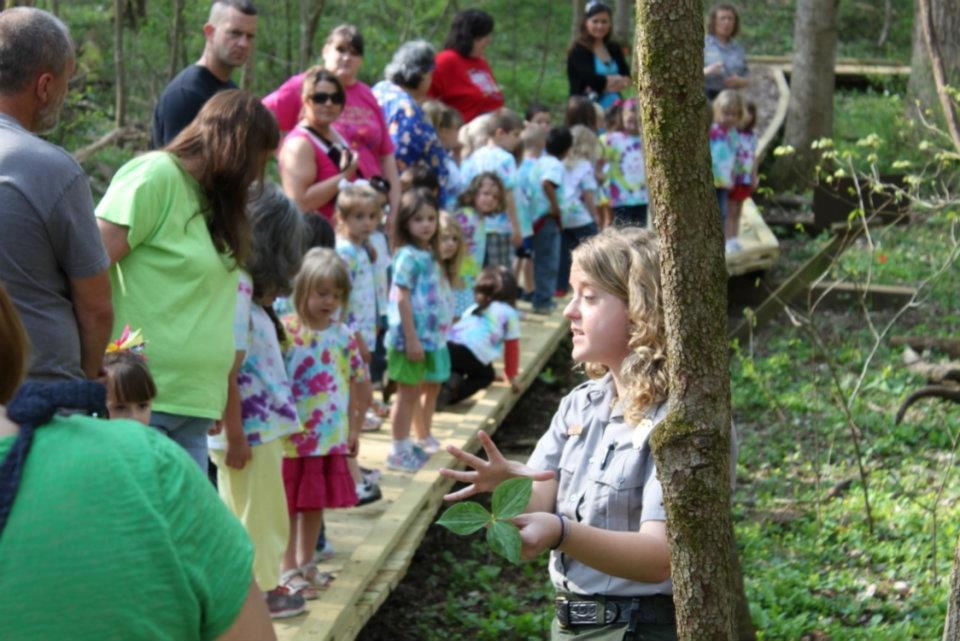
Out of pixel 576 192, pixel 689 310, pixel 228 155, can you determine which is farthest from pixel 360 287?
pixel 689 310

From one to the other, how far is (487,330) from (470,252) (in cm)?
75

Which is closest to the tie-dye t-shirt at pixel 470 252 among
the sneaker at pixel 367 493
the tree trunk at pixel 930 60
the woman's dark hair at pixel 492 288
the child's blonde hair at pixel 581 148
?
the woman's dark hair at pixel 492 288

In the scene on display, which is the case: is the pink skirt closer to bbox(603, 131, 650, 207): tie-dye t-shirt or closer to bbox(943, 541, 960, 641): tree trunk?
bbox(943, 541, 960, 641): tree trunk

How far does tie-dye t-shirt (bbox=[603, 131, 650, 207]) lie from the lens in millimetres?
11172

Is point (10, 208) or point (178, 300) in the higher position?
point (10, 208)

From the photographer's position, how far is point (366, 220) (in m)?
6.64

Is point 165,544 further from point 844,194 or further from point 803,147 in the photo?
point 803,147

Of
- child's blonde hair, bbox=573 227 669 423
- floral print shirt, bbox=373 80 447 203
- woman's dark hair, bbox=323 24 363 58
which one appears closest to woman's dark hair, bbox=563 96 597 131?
floral print shirt, bbox=373 80 447 203

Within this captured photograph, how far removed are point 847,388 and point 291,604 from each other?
199 inches

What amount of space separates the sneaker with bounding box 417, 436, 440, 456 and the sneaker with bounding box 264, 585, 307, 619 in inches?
83.9

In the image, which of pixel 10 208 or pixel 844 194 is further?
pixel 844 194

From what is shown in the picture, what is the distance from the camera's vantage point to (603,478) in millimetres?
3020

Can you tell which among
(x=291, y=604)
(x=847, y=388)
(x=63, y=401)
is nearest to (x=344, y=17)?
(x=847, y=388)

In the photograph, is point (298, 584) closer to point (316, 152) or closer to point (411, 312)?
point (411, 312)
